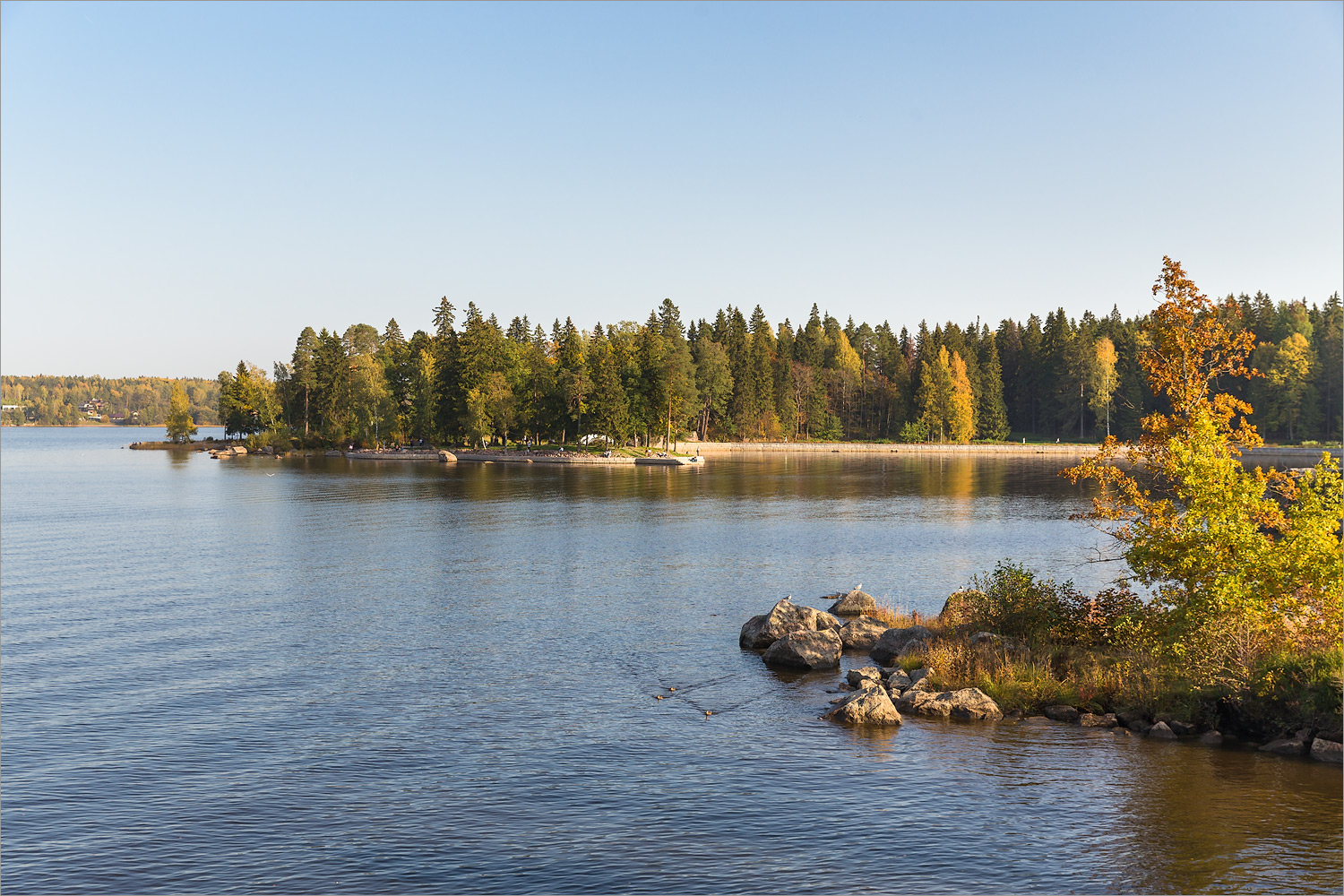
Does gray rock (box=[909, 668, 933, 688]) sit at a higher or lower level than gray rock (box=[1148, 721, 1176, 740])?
higher

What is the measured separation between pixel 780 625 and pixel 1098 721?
13.0 m

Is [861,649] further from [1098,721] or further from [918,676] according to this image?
[1098,721]

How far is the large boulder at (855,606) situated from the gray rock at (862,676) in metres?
9.48

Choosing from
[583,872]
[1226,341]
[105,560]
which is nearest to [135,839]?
[583,872]

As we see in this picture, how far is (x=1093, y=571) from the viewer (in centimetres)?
5281

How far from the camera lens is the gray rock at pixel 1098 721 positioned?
27281 millimetres

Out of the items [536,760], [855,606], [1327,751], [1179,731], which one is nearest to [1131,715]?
[1179,731]

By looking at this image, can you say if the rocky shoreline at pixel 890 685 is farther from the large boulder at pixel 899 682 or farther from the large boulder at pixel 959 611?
the large boulder at pixel 959 611

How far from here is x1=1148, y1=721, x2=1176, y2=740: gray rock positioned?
26.2 metres

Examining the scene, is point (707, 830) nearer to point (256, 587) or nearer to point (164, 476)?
point (256, 587)

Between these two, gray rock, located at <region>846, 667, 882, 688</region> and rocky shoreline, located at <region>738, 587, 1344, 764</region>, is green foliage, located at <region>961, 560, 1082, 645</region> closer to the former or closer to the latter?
rocky shoreline, located at <region>738, 587, 1344, 764</region>

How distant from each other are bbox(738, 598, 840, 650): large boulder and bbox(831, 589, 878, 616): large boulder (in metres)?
4.08

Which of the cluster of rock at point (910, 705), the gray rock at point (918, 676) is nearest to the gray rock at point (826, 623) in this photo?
the gray rock at point (918, 676)

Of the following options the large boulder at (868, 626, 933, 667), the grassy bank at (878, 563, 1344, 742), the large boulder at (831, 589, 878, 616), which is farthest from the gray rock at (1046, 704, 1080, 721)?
the large boulder at (831, 589, 878, 616)
